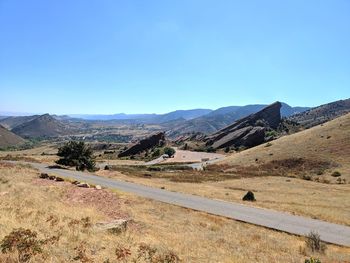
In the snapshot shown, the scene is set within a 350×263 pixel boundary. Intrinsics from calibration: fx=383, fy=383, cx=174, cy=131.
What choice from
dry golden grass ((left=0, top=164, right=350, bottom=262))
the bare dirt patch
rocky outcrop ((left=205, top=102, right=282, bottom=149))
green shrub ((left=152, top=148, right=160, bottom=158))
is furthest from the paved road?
rocky outcrop ((left=205, top=102, right=282, bottom=149))

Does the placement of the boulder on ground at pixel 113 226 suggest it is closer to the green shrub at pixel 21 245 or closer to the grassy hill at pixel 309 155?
the green shrub at pixel 21 245


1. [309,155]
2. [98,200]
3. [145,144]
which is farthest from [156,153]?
[98,200]

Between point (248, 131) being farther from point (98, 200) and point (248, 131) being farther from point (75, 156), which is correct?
point (98, 200)

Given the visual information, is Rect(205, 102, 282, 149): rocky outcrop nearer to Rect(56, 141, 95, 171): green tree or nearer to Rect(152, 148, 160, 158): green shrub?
Rect(152, 148, 160, 158): green shrub

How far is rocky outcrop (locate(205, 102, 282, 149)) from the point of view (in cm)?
14238

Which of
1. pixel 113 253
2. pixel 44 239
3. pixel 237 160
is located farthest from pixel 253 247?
pixel 237 160

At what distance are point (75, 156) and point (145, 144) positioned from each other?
93.8m

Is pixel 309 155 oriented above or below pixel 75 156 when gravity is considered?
above

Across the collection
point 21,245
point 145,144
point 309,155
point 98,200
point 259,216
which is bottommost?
point 145,144

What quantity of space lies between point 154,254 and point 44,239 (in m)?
4.09

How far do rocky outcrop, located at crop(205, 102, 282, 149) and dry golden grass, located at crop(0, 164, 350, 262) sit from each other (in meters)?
118

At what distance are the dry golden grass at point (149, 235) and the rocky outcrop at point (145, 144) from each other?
122 metres

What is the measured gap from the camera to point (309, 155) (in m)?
80.3

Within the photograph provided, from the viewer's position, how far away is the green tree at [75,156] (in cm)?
6153
